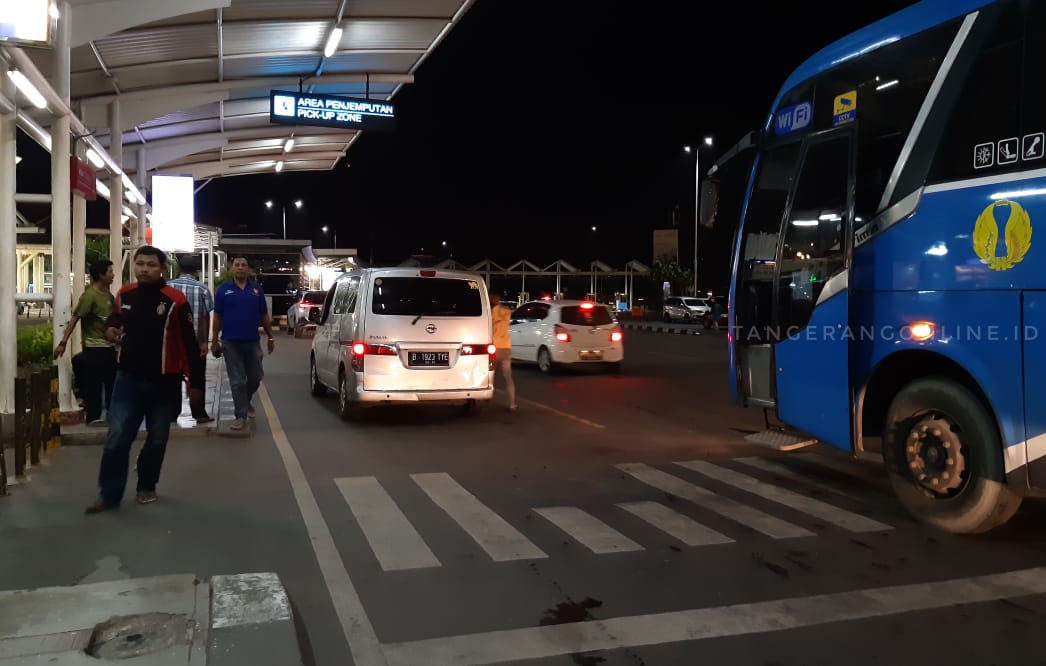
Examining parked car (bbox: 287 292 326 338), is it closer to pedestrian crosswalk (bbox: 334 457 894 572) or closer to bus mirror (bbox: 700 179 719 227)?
bus mirror (bbox: 700 179 719 227)

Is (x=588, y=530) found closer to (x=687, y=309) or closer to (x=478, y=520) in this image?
(x=478, y=520)

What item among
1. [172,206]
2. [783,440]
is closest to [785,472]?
[783,440]

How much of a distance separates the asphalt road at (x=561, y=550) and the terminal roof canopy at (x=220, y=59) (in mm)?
5942

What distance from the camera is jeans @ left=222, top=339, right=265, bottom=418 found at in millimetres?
9977

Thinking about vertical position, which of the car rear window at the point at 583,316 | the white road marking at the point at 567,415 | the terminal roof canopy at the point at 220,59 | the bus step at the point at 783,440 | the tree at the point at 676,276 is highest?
the terminal roof canopy at the point at 220,59

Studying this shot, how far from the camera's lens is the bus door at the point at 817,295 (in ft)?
22.7

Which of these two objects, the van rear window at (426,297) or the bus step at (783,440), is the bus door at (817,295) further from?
the van rear window at (426,297)

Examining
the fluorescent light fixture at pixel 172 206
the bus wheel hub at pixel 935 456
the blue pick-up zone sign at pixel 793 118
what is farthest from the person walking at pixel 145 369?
the fluorescent light fixture at pixel 172 206

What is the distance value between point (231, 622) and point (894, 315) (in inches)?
202

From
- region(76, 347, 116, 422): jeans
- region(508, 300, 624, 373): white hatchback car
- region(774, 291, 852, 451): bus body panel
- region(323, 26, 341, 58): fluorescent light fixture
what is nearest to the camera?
region(774, 291, 852, 451): bus body panel

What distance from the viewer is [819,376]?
23.7ft

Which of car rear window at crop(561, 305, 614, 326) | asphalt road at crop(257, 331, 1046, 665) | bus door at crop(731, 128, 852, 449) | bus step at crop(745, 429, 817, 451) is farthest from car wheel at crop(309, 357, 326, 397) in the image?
bus step at crop(745, 429, 817, 451)

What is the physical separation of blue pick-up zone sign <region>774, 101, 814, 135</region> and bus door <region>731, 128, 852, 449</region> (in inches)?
6.6

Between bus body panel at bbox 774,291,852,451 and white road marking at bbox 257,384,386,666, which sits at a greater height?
bus body panel at bbox 774,291,852,451
